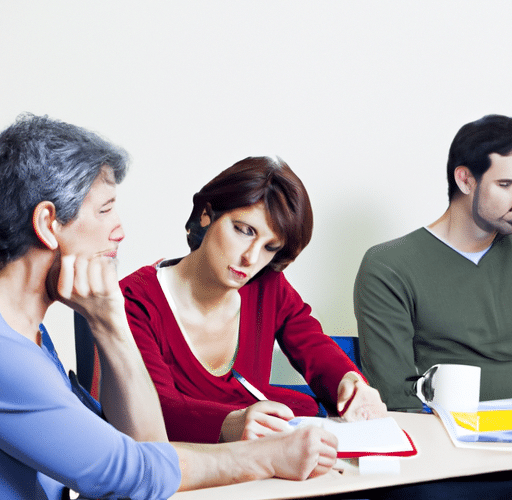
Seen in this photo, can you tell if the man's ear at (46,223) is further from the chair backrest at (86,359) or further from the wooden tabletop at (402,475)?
the wooden tabletop at (402,475)

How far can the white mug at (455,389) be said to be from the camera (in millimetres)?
1232

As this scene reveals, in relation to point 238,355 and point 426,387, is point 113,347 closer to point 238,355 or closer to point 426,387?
point 238,355

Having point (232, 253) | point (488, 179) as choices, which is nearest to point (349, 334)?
point (232, 253)

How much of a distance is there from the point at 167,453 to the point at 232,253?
1.65 feet

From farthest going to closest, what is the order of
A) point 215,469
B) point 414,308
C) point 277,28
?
point 414,308
point 277,28
point 215,469

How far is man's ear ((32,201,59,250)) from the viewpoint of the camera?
0.86 m

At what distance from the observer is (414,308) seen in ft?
4.93

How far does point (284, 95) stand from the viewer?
1.37 m

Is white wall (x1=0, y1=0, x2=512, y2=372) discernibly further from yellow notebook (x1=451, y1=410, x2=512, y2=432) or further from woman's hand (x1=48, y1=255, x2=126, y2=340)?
yellow notebook (x1=451, y1=410, x2=512, y2=432)

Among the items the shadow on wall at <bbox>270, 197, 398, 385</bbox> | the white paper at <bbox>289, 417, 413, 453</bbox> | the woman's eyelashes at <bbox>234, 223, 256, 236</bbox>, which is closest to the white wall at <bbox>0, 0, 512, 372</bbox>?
the shadow on wall at <bbox>270, 197, 398, 385</bbox>

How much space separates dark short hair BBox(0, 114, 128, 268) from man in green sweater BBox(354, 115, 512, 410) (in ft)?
2.67

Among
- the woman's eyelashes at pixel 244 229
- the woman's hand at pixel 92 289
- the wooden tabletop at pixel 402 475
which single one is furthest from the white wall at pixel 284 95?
the wooden tabletop at pixel 402 475

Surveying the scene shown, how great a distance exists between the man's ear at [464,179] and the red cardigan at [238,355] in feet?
1.86

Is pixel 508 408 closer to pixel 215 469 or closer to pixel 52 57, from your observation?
pixel 215 469
